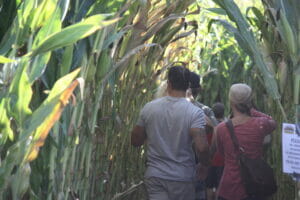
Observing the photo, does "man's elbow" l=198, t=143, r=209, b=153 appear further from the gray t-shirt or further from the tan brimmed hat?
the tan brimmed hat

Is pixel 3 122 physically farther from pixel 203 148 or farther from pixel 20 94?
pixel 203 148

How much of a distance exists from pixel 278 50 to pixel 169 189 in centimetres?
137

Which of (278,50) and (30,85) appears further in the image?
(278,50)

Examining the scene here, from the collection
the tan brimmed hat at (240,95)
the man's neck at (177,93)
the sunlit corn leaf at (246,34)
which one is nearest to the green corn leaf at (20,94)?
the sunlit corn leaf at (246,34)

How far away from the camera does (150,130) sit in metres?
4.14

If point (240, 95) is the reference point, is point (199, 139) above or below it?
below

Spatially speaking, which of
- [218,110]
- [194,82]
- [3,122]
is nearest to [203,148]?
[194,82]

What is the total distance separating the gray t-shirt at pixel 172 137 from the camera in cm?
402

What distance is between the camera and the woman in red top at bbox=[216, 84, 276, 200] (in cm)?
429

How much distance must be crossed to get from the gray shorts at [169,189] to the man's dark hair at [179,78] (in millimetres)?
616

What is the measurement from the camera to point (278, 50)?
15.0ft

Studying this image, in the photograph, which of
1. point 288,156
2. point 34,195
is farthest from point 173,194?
point 34,195

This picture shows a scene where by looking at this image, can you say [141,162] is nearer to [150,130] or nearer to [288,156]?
[150,130]

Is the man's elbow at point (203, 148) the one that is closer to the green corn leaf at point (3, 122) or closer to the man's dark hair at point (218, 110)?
the man's dark hair at point (218, 110)
